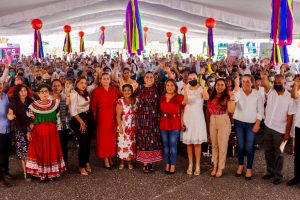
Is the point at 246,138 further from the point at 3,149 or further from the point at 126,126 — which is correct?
the point at 3,149

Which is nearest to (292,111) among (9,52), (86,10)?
(86,10)

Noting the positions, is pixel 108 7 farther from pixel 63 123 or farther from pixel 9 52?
pixel 63 123

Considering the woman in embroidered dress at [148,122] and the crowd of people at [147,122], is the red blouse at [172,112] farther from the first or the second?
the woman in embroidered dress at [148,122]

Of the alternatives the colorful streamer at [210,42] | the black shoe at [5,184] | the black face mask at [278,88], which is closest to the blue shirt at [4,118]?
the black shoe at [5,184]

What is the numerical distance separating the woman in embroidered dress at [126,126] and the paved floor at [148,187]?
0.92 feet

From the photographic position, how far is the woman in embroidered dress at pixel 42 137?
422 cm

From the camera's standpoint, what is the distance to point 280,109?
13.4 ft

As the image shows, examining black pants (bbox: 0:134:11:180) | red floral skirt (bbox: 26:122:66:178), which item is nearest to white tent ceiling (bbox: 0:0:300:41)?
black pants (bbox: 0:134:11:180)

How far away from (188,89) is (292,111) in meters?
1.30

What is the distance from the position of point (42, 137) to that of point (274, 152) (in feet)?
9.58

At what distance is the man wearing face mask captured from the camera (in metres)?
4.08

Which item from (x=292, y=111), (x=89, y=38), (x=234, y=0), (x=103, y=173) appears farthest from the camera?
(x=89, y=38)

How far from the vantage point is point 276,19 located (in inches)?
205

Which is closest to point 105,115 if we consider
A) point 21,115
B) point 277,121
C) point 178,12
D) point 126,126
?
point 126,126
